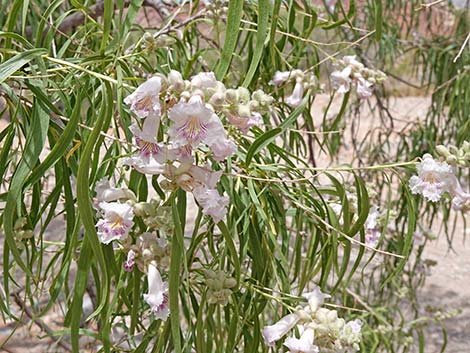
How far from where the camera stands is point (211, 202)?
0.55 meters

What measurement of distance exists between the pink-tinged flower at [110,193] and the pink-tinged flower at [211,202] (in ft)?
0.27

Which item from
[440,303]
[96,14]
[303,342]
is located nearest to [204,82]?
[303,342]

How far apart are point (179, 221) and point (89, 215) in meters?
0.06

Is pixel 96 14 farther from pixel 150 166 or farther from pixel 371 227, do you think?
pixel 150 166

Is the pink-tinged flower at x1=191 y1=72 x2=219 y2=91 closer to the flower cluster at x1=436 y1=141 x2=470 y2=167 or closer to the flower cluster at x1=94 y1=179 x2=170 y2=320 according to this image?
the flower cluster at x1=94 y1=179 x2=170 y2=320

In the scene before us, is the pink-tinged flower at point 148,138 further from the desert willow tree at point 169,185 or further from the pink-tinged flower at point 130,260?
the pink-tinged flower at point 130,260

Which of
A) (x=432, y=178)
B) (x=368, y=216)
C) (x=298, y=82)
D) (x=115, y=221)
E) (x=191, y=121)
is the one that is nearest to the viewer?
(x=191, y=121)

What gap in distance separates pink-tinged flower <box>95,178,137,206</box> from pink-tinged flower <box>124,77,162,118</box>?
11cm

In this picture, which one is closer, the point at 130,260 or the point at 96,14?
the point at 130,260

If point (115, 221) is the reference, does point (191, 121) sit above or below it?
above

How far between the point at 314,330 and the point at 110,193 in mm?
195

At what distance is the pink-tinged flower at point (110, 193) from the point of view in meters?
0.61

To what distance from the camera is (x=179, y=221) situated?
504mm

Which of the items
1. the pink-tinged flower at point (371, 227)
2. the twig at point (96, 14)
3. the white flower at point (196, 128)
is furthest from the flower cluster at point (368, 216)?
the twig at point (96, 14)
